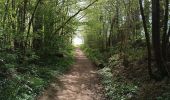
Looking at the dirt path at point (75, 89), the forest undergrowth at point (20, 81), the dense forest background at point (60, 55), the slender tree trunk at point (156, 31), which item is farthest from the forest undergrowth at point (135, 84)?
the forest undergrowth at point (20, 81)

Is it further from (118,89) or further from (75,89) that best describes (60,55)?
(118,89)

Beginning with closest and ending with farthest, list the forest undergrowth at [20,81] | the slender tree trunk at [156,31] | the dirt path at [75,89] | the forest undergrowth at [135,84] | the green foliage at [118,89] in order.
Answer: the forest undergrowth at [20,81]
the forest undergrowth at [135,84]
the green foliage at [118,89]
the dirt path at [75,89]
the slender tree trunk at [156,31]

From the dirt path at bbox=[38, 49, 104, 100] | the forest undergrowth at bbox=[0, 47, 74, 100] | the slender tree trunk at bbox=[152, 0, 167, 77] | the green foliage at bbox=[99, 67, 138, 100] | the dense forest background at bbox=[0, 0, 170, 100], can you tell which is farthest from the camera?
the slender tree trunk at bbox=[152, 0, 167, 77]

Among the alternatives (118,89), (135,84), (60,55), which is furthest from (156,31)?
(60,55)

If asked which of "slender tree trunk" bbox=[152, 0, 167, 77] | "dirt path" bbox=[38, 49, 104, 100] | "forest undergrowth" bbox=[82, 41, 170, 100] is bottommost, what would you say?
"dirt path" bbox=[38, 49, 104, 100]

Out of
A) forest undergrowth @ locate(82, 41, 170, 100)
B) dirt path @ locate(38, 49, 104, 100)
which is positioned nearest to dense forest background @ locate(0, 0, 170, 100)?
forest undergrowth @ locate(82, 41, 170, 100)

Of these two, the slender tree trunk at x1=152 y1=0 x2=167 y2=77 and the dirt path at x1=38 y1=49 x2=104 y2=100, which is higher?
the slender tree trunk at x1=152 y1=0 x2=167 y2=77

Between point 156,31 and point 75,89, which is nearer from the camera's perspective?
point 156,31

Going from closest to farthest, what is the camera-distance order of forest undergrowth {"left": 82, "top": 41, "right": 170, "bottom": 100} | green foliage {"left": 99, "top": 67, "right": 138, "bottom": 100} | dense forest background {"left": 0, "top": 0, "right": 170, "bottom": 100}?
1. forest undergrowth {"left": 82, "top": 41, "right": 170, "bottom": 100}
2. dense forest background {"left": 0, "top": 0, "right": 170, "bottom": 100}
3. green foliage {"left": 99, "top": 67, "right": 138, "bottom": 100}

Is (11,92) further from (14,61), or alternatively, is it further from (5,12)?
(5,12)

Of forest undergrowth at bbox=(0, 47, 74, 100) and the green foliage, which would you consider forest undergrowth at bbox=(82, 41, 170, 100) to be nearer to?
the green foliage

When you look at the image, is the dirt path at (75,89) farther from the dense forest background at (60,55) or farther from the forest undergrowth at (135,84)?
the forest undergrowth at (135,84)

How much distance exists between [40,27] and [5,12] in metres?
5.42

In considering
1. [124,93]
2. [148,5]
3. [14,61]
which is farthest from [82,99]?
[148,5]
